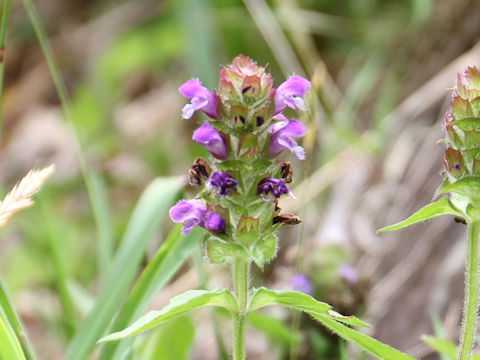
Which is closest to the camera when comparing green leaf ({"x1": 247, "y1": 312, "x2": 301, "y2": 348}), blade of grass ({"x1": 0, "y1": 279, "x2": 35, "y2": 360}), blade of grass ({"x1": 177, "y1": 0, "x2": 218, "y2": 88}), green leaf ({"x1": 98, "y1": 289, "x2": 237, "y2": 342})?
green leaf ({"x1": 98, "y1": 289, "x2": 237, "y2": 342})

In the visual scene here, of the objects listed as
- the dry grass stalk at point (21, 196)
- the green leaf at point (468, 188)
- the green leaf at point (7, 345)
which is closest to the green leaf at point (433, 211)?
the green leaf at point (468, 188)

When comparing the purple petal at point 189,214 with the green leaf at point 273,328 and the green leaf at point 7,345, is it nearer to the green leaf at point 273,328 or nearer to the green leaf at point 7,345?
the green leaf at point 7,345

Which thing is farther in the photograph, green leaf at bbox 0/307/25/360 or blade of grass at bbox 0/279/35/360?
blade of grass at bbox 0/279/35/360

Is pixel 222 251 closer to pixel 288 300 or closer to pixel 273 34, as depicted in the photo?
pixel 288 300

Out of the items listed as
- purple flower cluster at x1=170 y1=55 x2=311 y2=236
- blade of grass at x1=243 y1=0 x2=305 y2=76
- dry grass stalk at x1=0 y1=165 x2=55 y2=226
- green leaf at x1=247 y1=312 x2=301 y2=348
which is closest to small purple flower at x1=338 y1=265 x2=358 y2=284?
green leaf at x1=247 y1=312 x2=301 y2=348

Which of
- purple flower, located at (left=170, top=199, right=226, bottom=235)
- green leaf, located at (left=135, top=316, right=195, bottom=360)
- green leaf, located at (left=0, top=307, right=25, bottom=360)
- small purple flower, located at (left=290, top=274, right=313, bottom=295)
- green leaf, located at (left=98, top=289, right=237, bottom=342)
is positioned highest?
purple flower, located at (left=170, top=199, right=226, bottom=235)

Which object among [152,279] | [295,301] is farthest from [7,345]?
[295,301]

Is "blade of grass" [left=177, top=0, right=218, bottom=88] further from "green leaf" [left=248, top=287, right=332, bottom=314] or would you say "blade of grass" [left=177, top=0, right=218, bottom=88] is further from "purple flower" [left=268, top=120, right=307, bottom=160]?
"green leaf" [left=248, top=287, right=332, bottom=314]
